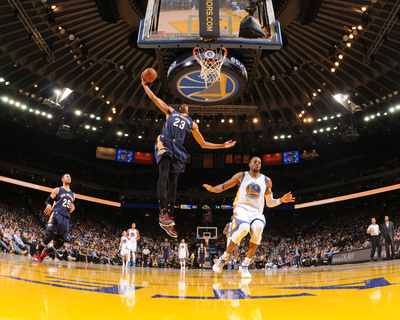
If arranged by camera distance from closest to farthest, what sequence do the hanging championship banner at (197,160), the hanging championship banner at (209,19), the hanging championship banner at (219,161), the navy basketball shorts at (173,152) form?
the navy basketball shorts at (173,152)
the hanging championship banner at (209,19)
the hanging championship banner at (197,160)
the hanging championship banner at (219,161)

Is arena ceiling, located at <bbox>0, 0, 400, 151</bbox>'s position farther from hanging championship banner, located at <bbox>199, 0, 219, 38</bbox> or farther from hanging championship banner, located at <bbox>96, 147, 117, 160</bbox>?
hanging championship banner, located at <bbox>199, 0, 219, 38</bbox>

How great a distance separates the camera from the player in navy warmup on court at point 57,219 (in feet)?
25.0

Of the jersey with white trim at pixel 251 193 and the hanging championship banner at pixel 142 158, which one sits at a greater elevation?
the hanging championship banner at pixel 142 158

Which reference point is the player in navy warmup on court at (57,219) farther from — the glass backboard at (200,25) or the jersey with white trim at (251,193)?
the glass backboard at (200,25)

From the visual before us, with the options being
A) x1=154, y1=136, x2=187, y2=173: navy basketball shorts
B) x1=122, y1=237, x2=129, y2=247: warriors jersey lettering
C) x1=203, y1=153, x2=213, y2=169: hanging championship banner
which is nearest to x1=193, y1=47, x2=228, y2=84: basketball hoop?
x1=154, y1=136, x2=187, y2=173: navy basketball shorts

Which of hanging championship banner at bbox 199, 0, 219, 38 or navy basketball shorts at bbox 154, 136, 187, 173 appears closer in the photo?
navy basketball shorts at bbox 154, 136, 187, 173

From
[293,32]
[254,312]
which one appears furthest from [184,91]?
[254,312]

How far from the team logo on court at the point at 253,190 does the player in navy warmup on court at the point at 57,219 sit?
425cm

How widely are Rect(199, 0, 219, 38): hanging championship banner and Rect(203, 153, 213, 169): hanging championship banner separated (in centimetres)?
2509

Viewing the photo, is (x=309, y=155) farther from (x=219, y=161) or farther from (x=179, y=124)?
(x=179, y=124)

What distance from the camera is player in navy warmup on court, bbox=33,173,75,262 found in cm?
761

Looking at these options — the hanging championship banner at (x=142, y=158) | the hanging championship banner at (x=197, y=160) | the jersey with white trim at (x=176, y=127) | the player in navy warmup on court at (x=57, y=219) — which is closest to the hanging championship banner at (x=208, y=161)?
the hanging championship banner at (x=197, y=160)

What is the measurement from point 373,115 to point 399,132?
8075 mm

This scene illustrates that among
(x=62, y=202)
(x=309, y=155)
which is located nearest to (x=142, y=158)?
(x=309, y=155)
